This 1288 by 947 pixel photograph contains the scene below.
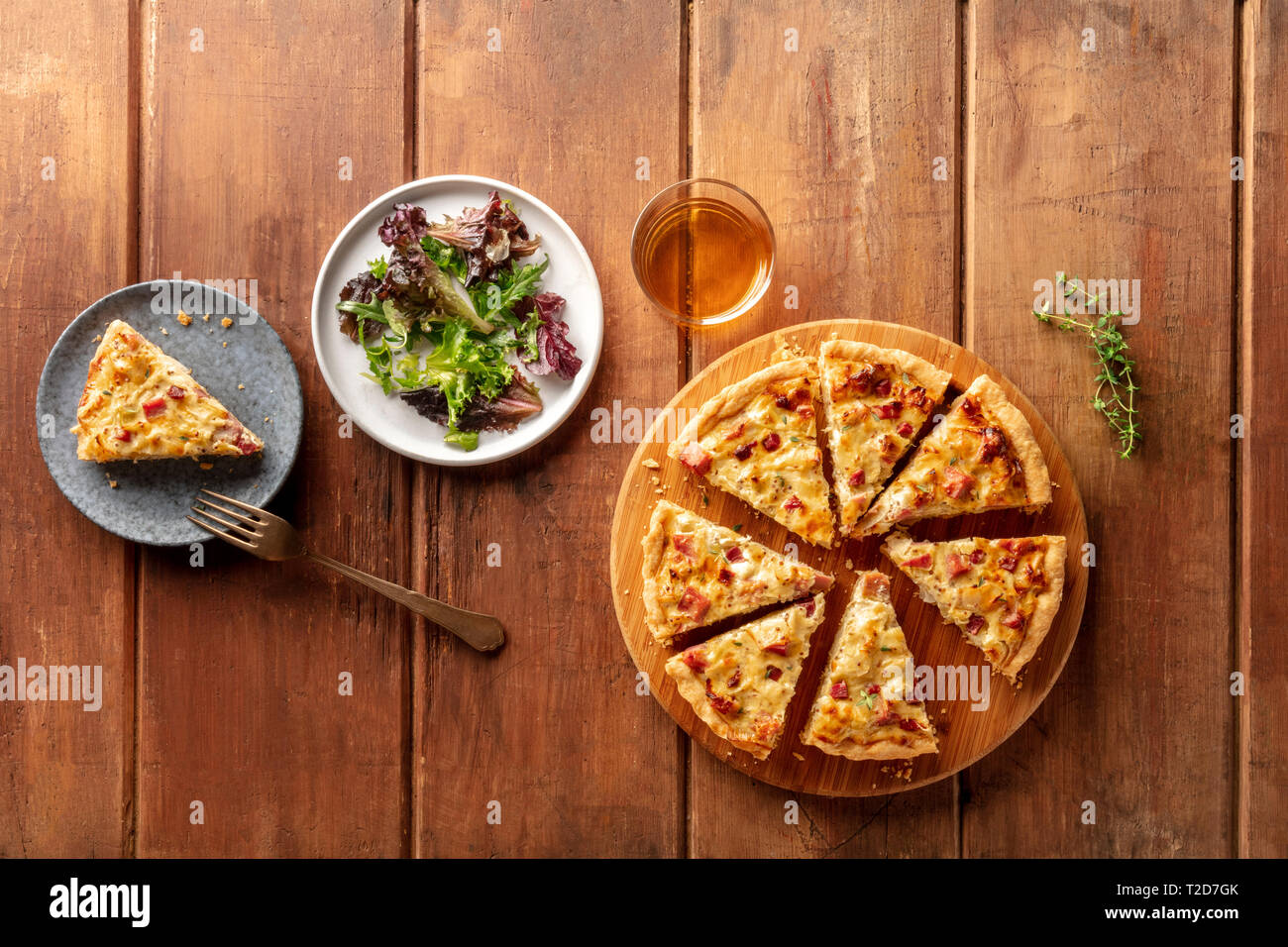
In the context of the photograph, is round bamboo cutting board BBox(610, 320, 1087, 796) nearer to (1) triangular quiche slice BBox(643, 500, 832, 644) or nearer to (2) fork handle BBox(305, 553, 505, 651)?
(1) triangular quiche slice BBox(643, 500, 832, 644)

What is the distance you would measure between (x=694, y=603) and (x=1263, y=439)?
3.28m

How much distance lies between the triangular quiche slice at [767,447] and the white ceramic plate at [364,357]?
702 millimetres

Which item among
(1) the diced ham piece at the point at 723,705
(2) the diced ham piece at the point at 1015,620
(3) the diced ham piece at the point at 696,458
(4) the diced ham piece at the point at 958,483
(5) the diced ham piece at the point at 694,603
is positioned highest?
(3) the diced ham piece at the point at 696,458

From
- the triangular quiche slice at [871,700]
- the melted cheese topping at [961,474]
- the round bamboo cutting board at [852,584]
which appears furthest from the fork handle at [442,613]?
the melted cheese topping at [961,474]

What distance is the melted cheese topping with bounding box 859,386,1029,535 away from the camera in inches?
169

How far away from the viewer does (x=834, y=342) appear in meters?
4.38

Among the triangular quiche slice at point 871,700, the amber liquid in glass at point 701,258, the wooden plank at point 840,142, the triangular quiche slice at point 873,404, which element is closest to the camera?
the triangular quiche slice at point 871,700

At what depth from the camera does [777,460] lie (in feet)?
14.4

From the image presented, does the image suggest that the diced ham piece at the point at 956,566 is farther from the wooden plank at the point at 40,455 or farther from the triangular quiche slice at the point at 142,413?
the wooden plank at the point at 40,455

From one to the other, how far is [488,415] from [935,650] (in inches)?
105

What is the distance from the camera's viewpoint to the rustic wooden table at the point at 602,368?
182 inches

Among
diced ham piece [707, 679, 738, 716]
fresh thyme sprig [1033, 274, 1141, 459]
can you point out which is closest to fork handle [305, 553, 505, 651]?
diced ham piece [707, 679, 738, 716]

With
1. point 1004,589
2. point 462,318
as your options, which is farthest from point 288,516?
point 1004,589

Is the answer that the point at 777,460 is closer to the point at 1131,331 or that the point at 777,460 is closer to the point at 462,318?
the point at 462,318
